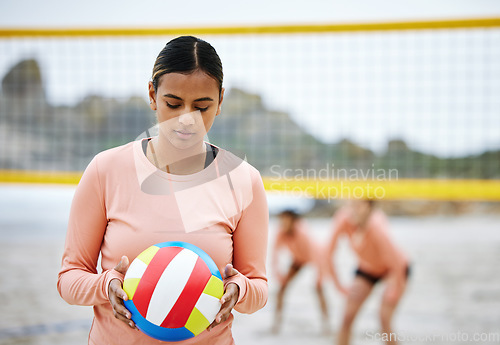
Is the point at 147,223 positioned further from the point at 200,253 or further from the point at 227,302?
the point at 227,302

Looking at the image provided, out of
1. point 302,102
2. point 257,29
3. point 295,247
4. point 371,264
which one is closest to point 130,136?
point 257,29

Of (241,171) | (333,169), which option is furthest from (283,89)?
(241,171)

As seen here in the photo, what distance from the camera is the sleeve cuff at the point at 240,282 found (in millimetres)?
1153

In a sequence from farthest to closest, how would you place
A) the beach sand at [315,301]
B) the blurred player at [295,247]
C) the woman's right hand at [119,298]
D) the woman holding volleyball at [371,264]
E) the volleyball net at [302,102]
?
the blurred player at [295,247] < the beach sand at [315,301] < the volleyball net at [302,102] < the woman holding volleyball at [371,264] < the woman's right hand at [119,298]

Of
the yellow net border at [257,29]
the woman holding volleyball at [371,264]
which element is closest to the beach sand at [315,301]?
the woman holding volleyball at [371,264]

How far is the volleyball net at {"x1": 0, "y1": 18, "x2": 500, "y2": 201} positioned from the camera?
12.9ft

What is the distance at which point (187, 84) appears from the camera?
3.73 feet

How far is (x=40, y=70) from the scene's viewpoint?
4312 millimetres

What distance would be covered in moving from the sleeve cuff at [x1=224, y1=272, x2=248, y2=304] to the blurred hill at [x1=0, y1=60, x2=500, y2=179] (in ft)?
9.95

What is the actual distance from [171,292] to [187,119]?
0.40 meters

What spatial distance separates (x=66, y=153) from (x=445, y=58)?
3322 millimetres

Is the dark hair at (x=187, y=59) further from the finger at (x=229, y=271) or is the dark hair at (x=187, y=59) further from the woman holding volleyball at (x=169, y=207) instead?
the finger at (x=229, y=271)

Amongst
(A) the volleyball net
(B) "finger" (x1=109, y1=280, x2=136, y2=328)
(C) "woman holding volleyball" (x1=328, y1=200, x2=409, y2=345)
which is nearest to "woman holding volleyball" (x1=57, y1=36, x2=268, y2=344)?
(B) "finger" (x1=109, y1=280, x2=136, y2=328)

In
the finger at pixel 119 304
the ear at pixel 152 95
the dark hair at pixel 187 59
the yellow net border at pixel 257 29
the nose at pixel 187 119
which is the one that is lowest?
the finger at pixel 119 304
